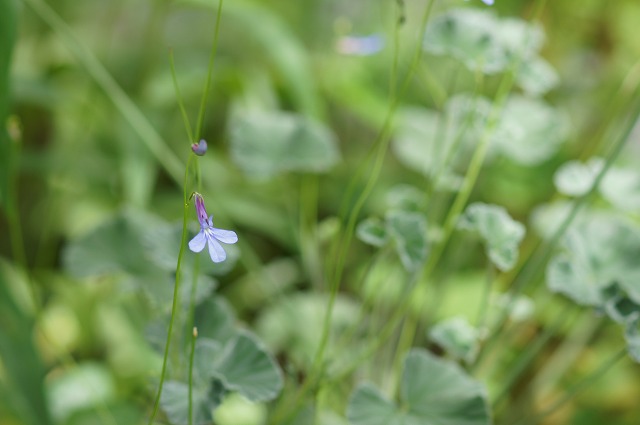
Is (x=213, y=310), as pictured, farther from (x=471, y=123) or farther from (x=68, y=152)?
(x=68, y=152)

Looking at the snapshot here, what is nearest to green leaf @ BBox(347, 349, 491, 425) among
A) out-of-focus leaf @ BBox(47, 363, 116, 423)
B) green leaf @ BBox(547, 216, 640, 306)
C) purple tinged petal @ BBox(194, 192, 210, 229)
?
green leaf @ BBox(547, 216, 640, 306)

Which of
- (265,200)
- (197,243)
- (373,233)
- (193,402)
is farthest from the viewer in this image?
(265,200)

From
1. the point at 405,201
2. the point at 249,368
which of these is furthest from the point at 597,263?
the point at 249,368

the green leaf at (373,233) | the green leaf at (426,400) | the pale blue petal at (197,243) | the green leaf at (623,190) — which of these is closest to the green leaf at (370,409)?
the green leaf at (426,400)

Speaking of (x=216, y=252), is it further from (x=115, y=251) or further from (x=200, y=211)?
(x=115, y=251)

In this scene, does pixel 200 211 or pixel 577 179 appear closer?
pixel 200 211

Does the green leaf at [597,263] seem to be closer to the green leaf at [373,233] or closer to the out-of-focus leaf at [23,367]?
the green leaf at [373,233]

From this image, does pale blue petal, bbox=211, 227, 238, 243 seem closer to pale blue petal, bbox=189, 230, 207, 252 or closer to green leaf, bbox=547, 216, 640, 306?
pale blue petal, bbox=189, 230, 207, 252
